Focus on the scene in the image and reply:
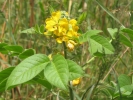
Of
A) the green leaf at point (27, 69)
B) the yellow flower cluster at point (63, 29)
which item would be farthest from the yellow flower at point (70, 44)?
the green leaf at point (27, 69)

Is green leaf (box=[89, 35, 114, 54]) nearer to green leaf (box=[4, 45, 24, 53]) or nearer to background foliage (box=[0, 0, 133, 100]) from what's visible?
background foliage (box=[0, 0, 133, 100])

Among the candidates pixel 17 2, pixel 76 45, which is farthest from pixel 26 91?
pixel 76 45

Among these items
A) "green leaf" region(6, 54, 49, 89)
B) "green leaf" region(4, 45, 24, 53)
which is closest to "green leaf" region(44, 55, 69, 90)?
"green leaf" region(6, 54, 49, 89)

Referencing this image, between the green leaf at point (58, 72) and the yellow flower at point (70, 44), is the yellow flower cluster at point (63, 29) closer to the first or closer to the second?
the yellow flower at point (70, 44)

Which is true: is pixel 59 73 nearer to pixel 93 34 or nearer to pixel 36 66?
pixel 36 66

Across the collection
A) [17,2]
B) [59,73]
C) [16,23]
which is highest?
[17,2]

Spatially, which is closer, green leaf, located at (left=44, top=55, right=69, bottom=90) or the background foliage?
green leaf, located at (left=44, top=55, right=69, bottom=90)

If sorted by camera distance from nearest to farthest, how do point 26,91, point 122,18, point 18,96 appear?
1. point 18,96
2. point 26,91
3. point 122,18
